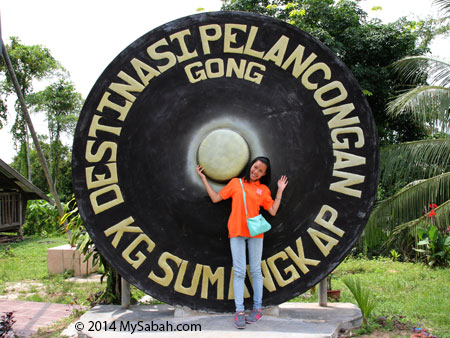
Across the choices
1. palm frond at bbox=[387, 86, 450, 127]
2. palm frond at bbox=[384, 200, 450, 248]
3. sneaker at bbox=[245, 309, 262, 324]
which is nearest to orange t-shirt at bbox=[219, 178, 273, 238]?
sneaker at bbox=[245, 309, 262, 324]

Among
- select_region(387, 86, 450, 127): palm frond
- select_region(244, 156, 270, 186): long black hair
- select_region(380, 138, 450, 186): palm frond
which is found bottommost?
select_region(244, 156, 270, 186): long black hair

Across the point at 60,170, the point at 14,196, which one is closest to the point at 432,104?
the point at 14,196

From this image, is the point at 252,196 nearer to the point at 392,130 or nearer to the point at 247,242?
the point at 247,242

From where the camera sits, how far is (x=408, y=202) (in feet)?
31.0

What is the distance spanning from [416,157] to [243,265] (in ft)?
24.5

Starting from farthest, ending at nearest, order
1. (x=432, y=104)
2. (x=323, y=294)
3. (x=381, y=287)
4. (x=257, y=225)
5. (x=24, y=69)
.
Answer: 1. (x=24, y=69)
2. (x=432, y=104)
3. (x=381, y=287)
4. (x=323, y=294)
5. (x=257, y=225)

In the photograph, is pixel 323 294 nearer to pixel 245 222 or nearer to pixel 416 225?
pixel 245 222

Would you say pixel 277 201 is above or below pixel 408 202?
above

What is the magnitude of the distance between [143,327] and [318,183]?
196 centimetres

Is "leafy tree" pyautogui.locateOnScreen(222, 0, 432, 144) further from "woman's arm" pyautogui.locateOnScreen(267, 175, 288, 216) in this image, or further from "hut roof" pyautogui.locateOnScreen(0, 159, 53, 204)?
"woman's arm" pyautogui.locateOnScreen(267, 175, 288, 216)

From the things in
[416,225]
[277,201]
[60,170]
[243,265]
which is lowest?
[416,225]

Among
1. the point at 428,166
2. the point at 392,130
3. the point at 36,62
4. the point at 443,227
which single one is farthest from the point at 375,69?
the point at 36,62

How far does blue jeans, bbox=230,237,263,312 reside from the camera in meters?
3.66

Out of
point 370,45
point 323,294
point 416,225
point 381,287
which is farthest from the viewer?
point 370,45
